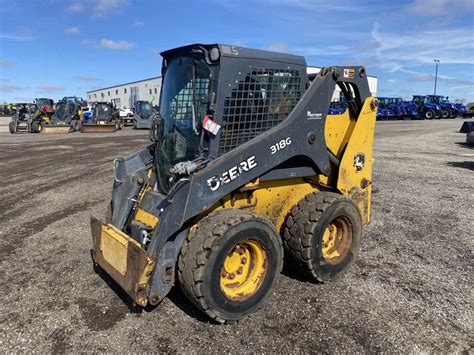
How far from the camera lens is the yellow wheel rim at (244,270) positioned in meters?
3.40

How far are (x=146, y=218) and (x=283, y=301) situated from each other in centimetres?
155

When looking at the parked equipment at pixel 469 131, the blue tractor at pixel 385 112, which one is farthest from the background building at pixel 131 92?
the parked equipment at pixel 469 131

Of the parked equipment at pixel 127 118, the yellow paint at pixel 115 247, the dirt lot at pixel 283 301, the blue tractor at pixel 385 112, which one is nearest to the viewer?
the dirt lot at pixel 283 301

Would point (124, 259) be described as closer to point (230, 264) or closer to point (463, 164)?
point (230, 264)

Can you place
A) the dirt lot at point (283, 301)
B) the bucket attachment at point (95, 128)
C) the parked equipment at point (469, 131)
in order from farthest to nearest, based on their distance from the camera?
the bucket attachment at point (95, 128), the parked equipment at point (469, 131), the dirt lot at point (283, 301)

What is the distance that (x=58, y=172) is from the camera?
1084 centimetres

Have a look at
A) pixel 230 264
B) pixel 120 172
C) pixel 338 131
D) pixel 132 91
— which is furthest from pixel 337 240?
pixel 132 91

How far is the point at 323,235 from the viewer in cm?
396

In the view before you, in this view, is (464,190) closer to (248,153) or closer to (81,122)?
(248,153)

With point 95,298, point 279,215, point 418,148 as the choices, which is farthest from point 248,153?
point 418,148

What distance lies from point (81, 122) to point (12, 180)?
17.6m

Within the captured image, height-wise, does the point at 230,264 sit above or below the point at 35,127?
below

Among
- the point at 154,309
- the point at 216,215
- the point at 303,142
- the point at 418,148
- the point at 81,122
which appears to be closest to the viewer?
the point at 216,215

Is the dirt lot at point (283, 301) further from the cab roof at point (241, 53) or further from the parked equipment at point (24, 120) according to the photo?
the parked equipment at point (24, 120)
